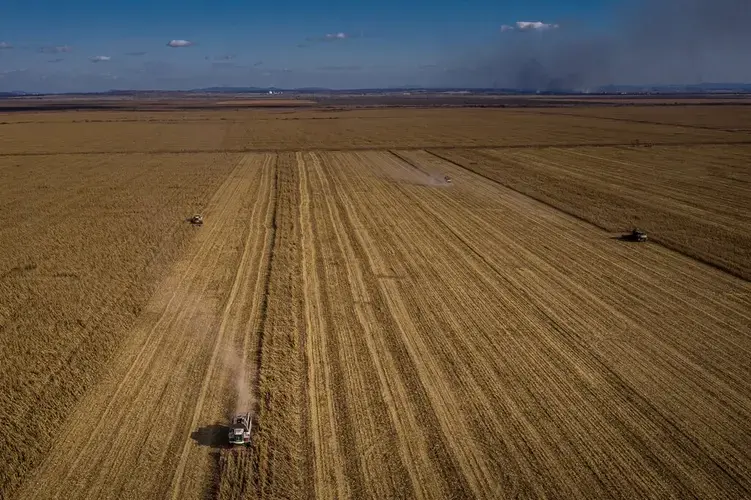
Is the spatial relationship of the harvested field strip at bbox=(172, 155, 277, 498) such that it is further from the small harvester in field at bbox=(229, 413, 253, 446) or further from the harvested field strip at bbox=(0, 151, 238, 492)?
the harvested field strip at bbox=(0, 151, 238, 492)

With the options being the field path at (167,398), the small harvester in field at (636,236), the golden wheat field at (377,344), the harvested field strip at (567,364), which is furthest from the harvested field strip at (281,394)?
the small harvester in field at (636,236)

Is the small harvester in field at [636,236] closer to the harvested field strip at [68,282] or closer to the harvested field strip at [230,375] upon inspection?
the harvested field strip at [230,375]

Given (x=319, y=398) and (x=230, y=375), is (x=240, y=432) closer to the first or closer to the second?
(x=319, y=398)

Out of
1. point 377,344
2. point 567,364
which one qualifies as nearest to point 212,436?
point 377,344

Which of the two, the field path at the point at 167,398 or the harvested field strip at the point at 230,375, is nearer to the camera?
the field path at the point at 167,398

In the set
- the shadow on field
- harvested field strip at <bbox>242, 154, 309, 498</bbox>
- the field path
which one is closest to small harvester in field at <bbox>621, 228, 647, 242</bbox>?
harvested field strip at <bbox>242, 154, 309, 498</bbox>

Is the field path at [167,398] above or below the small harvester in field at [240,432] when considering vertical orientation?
below
